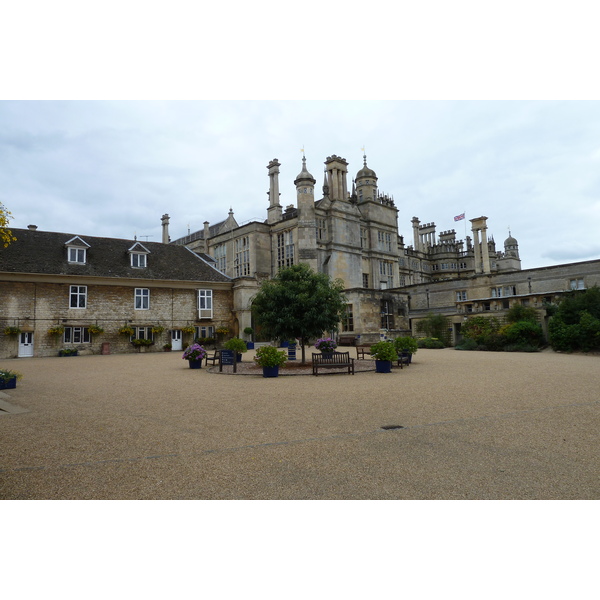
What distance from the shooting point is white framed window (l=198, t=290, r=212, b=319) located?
98.7 ft

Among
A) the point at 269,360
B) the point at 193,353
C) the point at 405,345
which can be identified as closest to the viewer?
the point at 269,360

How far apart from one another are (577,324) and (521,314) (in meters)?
4.78

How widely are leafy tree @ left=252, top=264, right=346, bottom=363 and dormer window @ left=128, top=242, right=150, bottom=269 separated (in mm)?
15303

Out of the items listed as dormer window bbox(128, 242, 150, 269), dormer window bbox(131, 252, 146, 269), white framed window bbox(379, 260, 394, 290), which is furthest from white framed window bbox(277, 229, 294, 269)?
dormer window bbox(131, 252, 146, 269)

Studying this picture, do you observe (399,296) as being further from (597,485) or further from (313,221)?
(597,485)

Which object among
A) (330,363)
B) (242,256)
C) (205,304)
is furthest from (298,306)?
(242,256)

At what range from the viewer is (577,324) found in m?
21.9

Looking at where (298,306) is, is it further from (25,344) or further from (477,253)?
(477,253)

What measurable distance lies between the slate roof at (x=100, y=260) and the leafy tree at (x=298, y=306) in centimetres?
1420

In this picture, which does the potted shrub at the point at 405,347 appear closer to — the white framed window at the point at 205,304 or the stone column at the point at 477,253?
the white framed window at the point at 205,304

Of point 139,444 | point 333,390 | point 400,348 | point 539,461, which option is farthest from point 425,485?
point 400,348

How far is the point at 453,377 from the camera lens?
13.1 m

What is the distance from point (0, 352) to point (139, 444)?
2262cm

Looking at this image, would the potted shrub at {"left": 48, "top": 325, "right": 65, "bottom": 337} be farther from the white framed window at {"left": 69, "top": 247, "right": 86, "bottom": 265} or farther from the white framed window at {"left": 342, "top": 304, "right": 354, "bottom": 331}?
the white framed window at {"left": 342, "top": 304, "right": 354, "bottom": 331}
